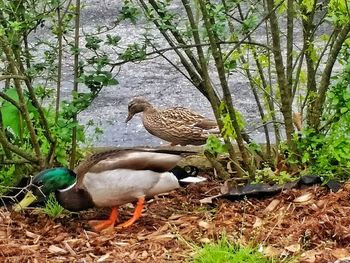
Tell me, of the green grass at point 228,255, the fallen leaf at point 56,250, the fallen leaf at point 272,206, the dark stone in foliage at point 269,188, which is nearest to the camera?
the green grass at point 228,255

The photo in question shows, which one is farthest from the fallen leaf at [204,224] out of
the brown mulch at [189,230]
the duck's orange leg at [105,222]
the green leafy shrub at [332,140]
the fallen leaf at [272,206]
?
the green leafy shrub at [332,140]

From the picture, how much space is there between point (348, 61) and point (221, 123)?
2.85 ft

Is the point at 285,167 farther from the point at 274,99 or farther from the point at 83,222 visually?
the point at 83,222

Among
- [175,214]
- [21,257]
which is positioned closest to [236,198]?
[175,214]

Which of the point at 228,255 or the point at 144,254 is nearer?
the point at 228,255

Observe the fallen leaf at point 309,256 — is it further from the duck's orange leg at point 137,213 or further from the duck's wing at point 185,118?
the duck's wing at point 185,118

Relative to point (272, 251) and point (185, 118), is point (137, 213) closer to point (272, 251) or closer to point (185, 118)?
point (272, 251)

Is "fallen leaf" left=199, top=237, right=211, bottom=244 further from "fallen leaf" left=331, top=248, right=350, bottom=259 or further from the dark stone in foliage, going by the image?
the dark stone in foliage

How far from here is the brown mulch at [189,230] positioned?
4.50 m

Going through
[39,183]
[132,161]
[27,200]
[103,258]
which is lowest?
[103,258]

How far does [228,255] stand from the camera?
13.8 feet

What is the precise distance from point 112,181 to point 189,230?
1.88 feet

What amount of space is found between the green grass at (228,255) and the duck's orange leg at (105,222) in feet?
3.26

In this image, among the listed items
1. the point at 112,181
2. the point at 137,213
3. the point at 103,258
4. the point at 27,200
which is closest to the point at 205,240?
the point at 103,258
